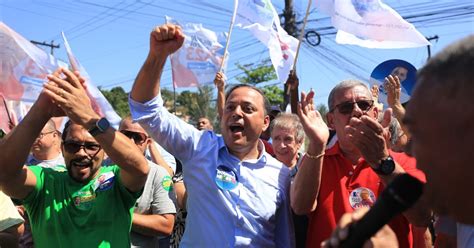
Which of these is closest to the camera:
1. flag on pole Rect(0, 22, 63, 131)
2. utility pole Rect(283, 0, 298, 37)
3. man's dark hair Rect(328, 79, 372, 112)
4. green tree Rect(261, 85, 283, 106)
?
man's dark hair Rect(328, 79, 372, 112)

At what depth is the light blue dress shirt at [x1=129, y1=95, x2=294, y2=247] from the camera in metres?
2.78

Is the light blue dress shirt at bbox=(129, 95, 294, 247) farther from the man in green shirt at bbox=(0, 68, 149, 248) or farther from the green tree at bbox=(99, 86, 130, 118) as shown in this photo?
the green tree at bbox=(99, 86, 130, 118)

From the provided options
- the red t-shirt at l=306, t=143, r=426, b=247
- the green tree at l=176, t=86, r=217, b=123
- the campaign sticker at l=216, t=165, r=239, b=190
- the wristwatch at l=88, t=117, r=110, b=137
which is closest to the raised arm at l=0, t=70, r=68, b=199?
the wristwatch at l=88, t=117, r=110, b=137

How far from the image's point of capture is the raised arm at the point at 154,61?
2.67 meters

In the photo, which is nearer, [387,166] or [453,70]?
[453,70]

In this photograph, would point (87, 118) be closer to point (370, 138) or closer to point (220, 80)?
point (370, 138)

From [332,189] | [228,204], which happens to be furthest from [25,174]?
[332,189]

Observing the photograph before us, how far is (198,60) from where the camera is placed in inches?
314

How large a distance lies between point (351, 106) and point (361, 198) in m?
0.57

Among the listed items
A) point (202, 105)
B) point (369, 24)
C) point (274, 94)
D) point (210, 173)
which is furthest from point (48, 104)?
point (202, 105)

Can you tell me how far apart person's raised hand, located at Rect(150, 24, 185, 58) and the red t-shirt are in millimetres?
1160

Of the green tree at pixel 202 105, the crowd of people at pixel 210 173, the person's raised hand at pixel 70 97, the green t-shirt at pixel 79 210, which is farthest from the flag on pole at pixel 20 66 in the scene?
the green tree at pixel 202 105

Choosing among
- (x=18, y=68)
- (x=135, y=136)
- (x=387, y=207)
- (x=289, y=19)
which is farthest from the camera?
(x=289, y=19)

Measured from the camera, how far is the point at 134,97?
2.70 m
